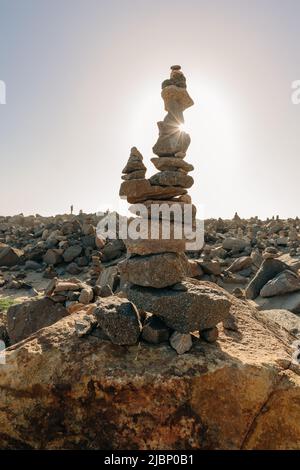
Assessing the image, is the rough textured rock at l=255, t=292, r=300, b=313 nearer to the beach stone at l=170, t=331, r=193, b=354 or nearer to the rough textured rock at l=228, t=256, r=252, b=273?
the rough textured rock at l=228, t=256, r=252, b=273

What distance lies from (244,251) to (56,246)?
943 cm

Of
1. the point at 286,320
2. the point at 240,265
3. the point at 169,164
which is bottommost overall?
the point at 286,320

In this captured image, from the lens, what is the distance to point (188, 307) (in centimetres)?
477

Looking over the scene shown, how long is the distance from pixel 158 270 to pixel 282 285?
746cm

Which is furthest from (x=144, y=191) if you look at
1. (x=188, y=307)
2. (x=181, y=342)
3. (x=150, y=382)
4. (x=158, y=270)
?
(x=150, y=382)

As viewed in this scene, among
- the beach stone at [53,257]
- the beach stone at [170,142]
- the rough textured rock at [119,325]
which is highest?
the beach stone at [170,142]

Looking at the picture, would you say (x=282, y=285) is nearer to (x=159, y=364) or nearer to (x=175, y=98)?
(x=175, y=98)

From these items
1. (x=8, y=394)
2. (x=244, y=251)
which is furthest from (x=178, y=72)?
(x=244, y=251)

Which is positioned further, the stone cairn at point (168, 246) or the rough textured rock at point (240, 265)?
the rough textured rock at point (240, 265)

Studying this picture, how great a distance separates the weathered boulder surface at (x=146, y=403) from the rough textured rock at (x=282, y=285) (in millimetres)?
7195

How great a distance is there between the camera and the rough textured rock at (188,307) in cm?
479

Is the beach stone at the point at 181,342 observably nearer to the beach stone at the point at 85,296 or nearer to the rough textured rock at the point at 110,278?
the beach stone at the point at 85,296

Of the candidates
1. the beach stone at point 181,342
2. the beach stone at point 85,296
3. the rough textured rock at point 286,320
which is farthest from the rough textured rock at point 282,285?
the beach stone at point 181,342

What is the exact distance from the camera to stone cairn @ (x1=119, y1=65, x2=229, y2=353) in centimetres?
485
